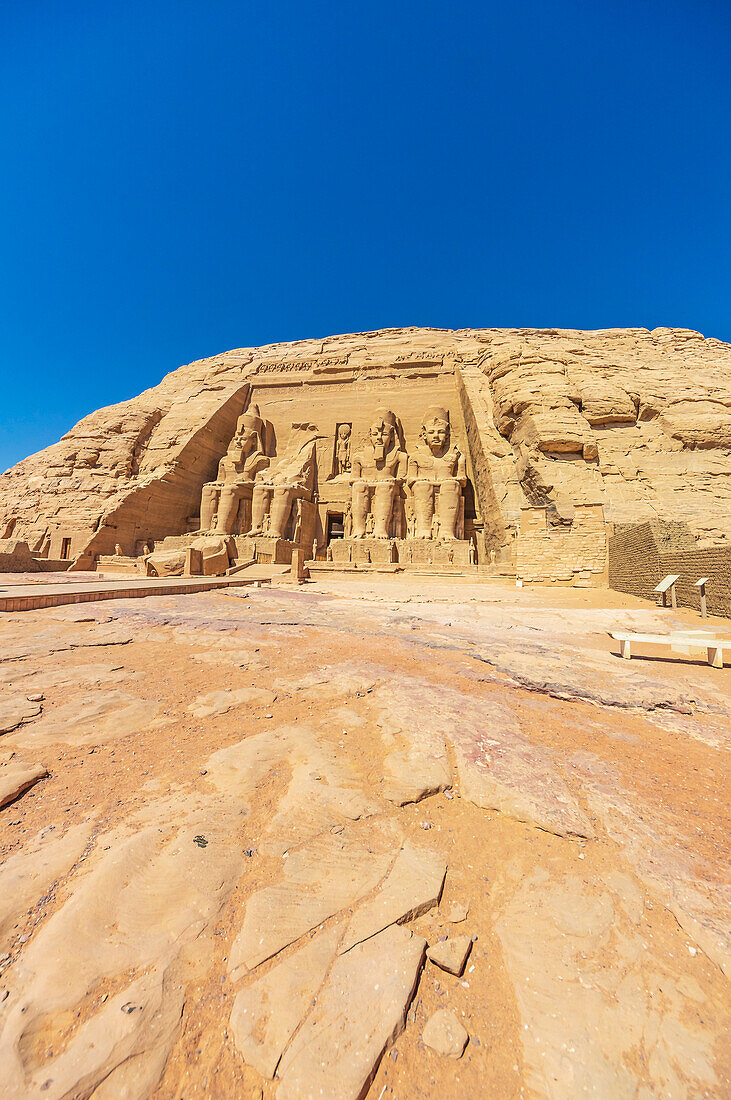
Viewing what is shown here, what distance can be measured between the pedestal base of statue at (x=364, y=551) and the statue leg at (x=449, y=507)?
220cm

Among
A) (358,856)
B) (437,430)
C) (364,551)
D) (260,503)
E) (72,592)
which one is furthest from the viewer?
(437,430)

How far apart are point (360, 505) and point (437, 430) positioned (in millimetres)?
4754

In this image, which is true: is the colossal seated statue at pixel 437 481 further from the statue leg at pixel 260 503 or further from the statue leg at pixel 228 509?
the statue leg at pixel 228 509

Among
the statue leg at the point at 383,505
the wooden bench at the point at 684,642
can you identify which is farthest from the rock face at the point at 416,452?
the wooden bench at the point at 684,642

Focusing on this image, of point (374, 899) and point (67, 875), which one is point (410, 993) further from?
point (67, 875)

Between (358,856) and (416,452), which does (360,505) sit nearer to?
(416,452)

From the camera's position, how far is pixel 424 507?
17.0 metres

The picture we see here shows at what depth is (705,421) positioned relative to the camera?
12.7 meters

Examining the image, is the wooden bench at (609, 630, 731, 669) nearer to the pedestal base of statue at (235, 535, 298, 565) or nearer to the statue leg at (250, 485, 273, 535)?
the pedestal base of statue at (235, 535, 298, 565)

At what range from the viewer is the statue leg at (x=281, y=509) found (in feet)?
54.0

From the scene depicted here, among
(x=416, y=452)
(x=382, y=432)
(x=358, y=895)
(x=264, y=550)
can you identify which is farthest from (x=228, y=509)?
(x=358, y=895)

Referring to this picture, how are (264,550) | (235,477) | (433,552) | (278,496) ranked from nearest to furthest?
(264,550) < (433,552) < (278,496) < (235,477)

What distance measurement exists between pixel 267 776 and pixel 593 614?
6.00 m

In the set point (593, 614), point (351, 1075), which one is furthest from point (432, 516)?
point (351, 1075)
